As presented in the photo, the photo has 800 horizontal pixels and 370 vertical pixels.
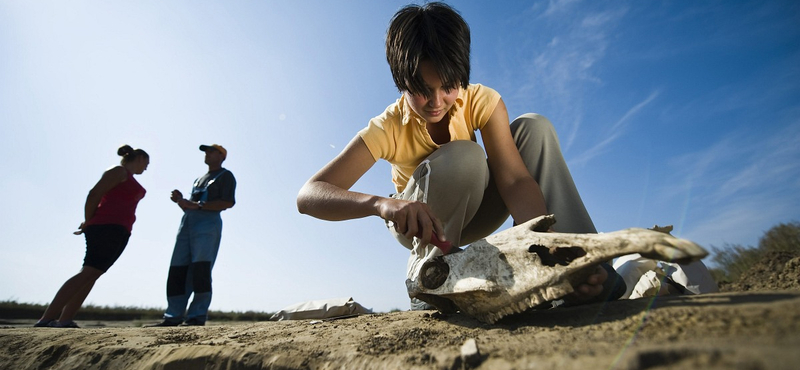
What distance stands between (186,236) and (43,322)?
145cm

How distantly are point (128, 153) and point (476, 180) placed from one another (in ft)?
14.3

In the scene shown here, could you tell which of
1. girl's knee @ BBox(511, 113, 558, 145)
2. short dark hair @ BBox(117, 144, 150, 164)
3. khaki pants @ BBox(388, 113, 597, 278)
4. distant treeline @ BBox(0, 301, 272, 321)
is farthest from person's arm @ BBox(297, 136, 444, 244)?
distant treeline @ BBox(0, 301, 272, 321)

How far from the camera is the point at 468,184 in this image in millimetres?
2479

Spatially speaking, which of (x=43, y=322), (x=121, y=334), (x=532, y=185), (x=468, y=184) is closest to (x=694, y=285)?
(x=532, y=185)

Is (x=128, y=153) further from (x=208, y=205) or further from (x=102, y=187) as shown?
(x=208, y=205)

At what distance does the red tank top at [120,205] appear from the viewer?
4320mm

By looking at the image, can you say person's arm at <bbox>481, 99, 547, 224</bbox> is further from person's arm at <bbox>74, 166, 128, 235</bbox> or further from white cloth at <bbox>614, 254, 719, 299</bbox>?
person's arm at <bbox>74, 166, 128, 235</bbox>

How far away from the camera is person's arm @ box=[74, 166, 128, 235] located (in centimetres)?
423

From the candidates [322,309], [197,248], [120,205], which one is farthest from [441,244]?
[120,205]

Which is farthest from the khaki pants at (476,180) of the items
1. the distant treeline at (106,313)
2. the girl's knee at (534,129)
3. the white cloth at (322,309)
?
the distant treeline at (106,313)

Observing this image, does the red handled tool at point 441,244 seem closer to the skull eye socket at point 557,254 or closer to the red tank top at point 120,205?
the skull eye socket at point 557,254

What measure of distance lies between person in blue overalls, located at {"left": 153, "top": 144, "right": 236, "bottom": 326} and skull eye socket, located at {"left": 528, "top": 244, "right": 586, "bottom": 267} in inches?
155

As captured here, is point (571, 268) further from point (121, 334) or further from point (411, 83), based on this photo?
point (121, 334)

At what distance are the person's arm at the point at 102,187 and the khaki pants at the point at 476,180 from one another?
3.54 m
